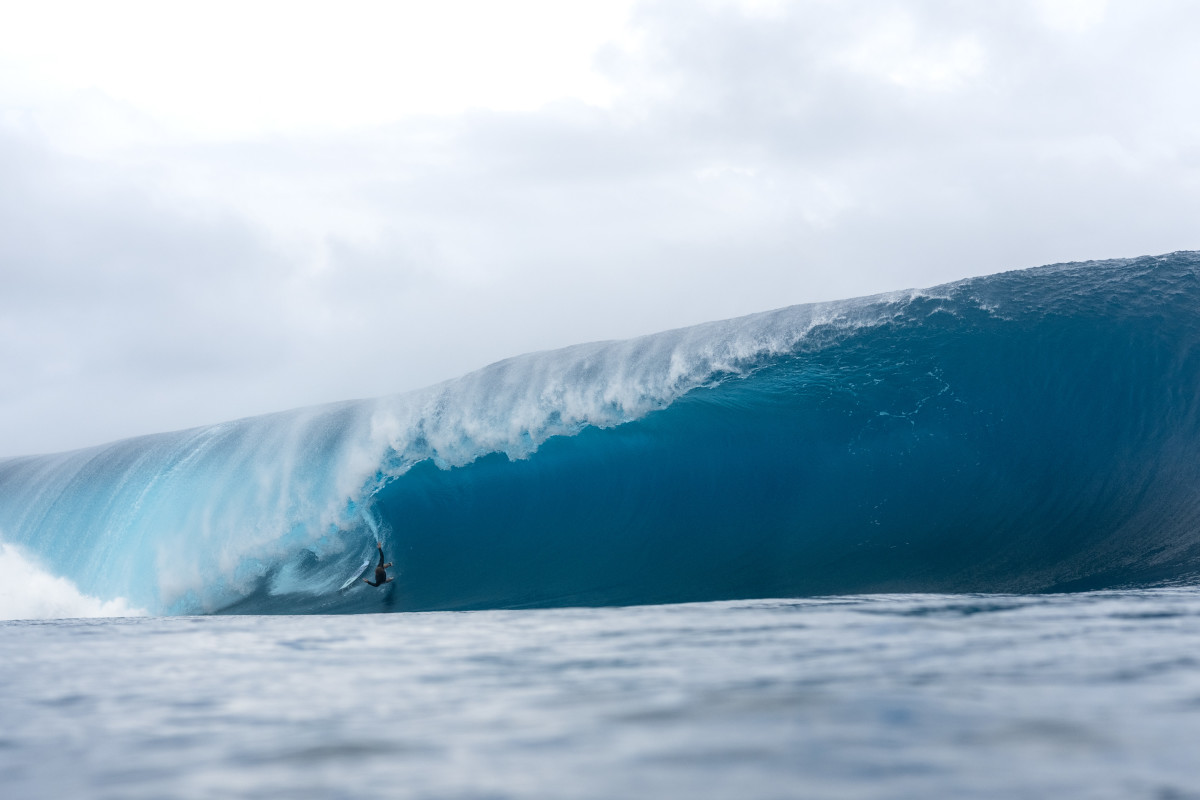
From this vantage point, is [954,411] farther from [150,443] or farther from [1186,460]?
[150,443]

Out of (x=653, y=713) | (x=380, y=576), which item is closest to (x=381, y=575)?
(x=380, y=576)

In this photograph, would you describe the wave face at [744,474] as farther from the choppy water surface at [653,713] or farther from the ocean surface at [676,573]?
the choppy water surface at [653,713]

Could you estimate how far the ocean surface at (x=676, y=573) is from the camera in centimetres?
235

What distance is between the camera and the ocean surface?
235 cm

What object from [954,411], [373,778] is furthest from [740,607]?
[954,411]

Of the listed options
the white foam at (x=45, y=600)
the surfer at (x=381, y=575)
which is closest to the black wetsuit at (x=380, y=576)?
the surfer at (x=381, y=575)

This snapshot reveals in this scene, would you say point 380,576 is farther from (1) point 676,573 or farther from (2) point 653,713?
(2) point 653,713

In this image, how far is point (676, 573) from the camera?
34.1 feet

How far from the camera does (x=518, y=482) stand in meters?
12.9

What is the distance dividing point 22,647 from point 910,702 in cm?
527

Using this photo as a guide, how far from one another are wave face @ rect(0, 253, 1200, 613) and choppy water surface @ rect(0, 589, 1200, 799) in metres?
5.34

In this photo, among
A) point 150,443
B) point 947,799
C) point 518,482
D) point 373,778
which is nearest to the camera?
point 947,799

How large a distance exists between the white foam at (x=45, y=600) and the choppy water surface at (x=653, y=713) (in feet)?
31.5

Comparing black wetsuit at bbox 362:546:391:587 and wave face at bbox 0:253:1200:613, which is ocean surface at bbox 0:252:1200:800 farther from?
black wetsuit at bbox 362:546:391:587
